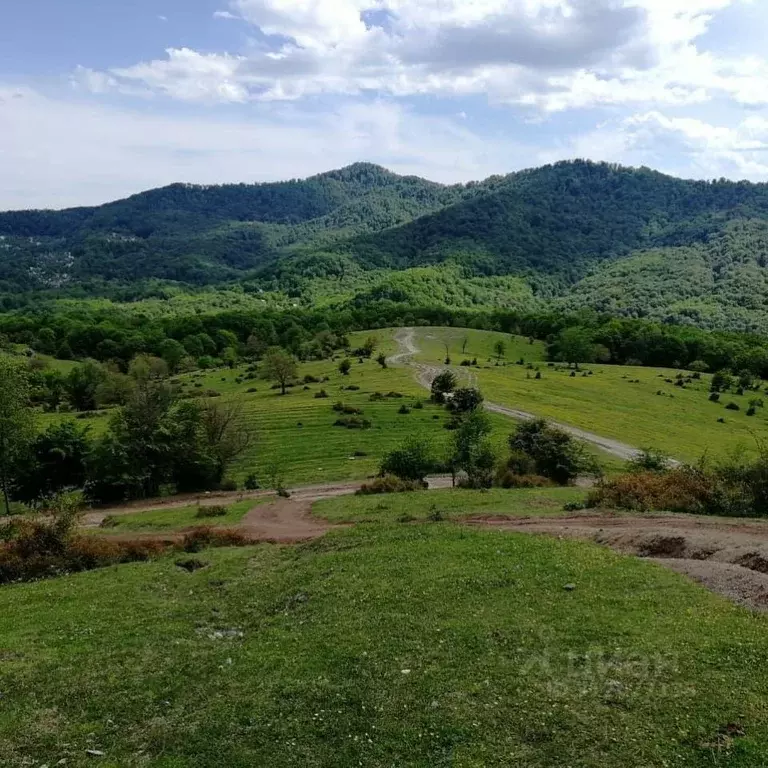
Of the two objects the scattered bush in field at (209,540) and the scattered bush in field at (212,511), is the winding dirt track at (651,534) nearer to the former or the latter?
the scattered bush in field at (209,540)

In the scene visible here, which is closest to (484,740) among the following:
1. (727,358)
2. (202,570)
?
(202,570)

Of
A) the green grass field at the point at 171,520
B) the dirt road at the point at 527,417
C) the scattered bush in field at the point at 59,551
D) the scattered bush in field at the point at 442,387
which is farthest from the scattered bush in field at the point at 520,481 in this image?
the scattered bush in field at the point at 442,387

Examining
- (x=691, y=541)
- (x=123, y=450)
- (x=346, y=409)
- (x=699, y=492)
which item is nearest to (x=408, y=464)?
(x=699, y=492)

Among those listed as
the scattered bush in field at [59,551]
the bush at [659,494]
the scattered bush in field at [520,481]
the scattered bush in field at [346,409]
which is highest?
the bush at [659,494]

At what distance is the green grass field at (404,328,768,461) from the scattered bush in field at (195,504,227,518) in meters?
63.6

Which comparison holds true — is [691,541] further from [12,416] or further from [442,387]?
[442,387]

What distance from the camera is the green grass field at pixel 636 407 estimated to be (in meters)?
95.2

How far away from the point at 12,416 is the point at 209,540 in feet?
101

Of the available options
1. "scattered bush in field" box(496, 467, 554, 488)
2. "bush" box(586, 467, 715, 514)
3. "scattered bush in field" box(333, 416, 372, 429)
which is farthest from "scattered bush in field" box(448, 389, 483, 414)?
"bush" box(586, 467, 715, 514)

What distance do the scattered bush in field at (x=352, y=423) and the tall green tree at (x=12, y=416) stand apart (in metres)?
39.5

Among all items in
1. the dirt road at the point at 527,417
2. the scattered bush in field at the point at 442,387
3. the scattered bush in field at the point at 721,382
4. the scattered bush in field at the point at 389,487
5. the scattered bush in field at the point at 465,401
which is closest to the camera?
the scattered bush in field at the point at 389,487

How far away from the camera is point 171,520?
44156mm

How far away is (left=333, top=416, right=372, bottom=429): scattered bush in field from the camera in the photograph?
8569 cm

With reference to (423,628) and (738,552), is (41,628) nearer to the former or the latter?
(423,628)
